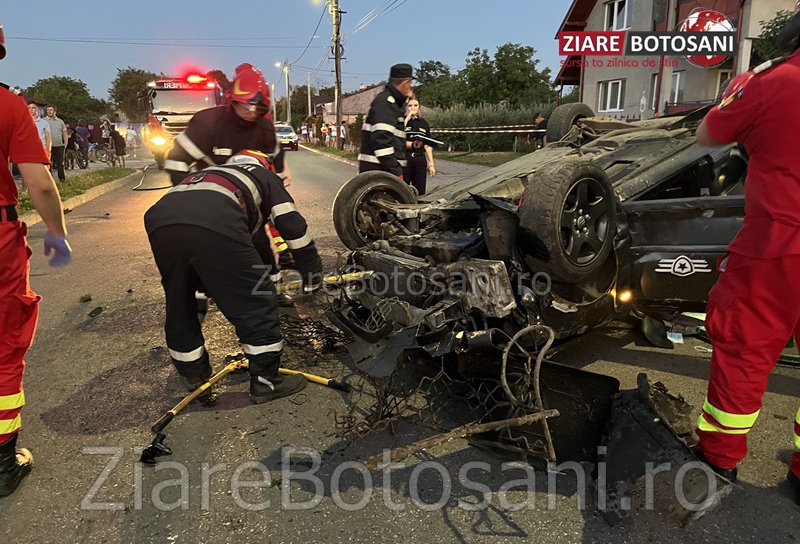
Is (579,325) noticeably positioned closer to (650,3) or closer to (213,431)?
(213,431)

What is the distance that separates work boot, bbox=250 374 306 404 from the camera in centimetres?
303

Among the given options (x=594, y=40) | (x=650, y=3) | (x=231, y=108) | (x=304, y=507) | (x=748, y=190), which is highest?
(x=650, y=3)

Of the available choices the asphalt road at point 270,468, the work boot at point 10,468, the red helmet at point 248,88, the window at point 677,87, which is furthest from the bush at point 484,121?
the work boot at point 10,468

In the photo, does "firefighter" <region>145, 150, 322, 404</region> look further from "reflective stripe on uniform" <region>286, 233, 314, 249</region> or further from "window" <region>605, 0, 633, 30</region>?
"window" <region>605, 0, 633, 30</region>

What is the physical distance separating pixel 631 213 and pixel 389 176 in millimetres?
1886

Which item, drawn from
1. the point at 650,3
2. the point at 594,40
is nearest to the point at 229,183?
the point at 594,40

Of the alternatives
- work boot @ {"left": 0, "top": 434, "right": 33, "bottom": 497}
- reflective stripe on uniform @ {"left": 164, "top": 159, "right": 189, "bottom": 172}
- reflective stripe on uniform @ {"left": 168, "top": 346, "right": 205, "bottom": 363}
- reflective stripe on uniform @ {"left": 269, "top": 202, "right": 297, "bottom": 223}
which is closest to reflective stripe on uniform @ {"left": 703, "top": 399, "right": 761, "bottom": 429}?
reflective stripe on uniform @ {"left": 269, "top": 202, "right": 297, "bottom": 223}

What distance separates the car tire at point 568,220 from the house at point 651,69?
550 inches

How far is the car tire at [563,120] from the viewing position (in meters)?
5.36

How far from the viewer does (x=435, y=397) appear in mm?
3053

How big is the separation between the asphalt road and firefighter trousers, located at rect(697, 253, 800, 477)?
0.89ft

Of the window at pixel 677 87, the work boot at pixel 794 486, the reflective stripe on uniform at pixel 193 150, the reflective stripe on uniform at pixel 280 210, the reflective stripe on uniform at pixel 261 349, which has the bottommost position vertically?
the work boot at pixel 794 486

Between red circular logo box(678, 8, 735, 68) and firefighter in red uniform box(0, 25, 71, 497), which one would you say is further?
red circular logo box(678, 8, 735, 68)

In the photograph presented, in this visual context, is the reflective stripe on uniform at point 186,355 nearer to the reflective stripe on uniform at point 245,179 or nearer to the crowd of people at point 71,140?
the reflective stripe on uniform at point 245,179
